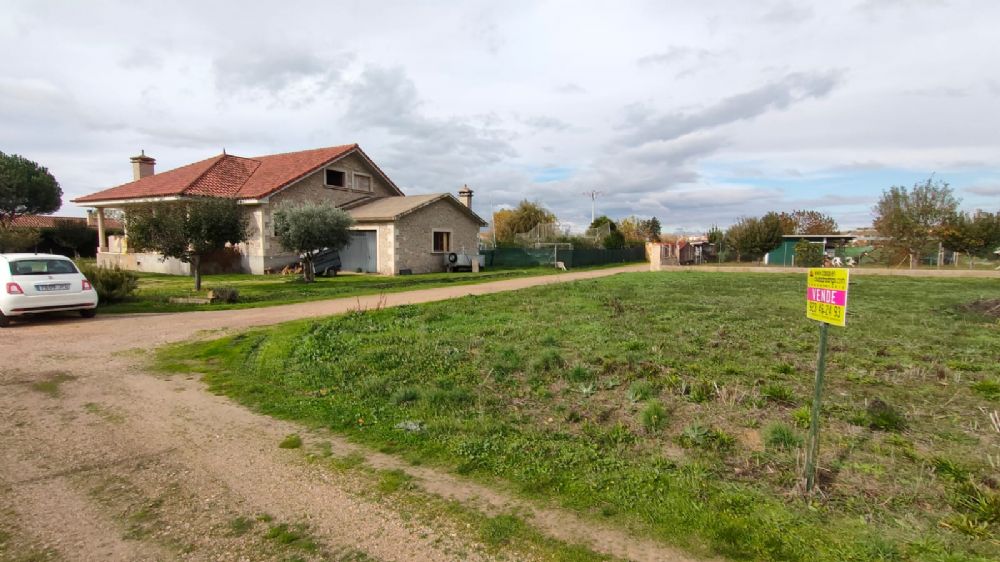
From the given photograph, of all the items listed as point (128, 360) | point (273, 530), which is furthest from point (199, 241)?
point (273, 530)

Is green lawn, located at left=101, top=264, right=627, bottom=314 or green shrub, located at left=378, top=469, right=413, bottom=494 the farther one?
green lawn, located at left=101, top=264, right=627, bottom=314

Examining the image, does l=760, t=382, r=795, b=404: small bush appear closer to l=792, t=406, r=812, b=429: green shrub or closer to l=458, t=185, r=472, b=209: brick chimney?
l=792, t=406, r=812, b=429: green shrub

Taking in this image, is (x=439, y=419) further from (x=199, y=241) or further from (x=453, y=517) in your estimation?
(x=199, y=241)

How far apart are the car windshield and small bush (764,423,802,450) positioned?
13360 mm

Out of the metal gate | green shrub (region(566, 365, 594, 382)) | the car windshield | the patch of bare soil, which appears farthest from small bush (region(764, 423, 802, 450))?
the metal gate

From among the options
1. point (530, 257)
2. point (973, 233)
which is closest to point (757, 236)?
point (973, 233)

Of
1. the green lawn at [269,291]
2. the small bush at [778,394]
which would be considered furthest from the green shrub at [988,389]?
the green lawn at [269,291]

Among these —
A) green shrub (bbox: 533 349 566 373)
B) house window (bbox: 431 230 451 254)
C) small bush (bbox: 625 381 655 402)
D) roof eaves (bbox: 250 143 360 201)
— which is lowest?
small bush (bbox: 625 381 655 402)

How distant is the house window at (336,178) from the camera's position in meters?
30.0

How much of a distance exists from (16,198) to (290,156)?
31.0 meters

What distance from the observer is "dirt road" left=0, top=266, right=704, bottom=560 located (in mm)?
2973

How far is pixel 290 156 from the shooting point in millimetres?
31516

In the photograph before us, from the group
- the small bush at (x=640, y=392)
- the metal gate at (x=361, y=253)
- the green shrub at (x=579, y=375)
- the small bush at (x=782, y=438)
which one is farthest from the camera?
the metal gate at (x=361, y=253)

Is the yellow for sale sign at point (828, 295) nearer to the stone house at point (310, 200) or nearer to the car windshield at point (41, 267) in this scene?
the car windshield at point (41, 267)
